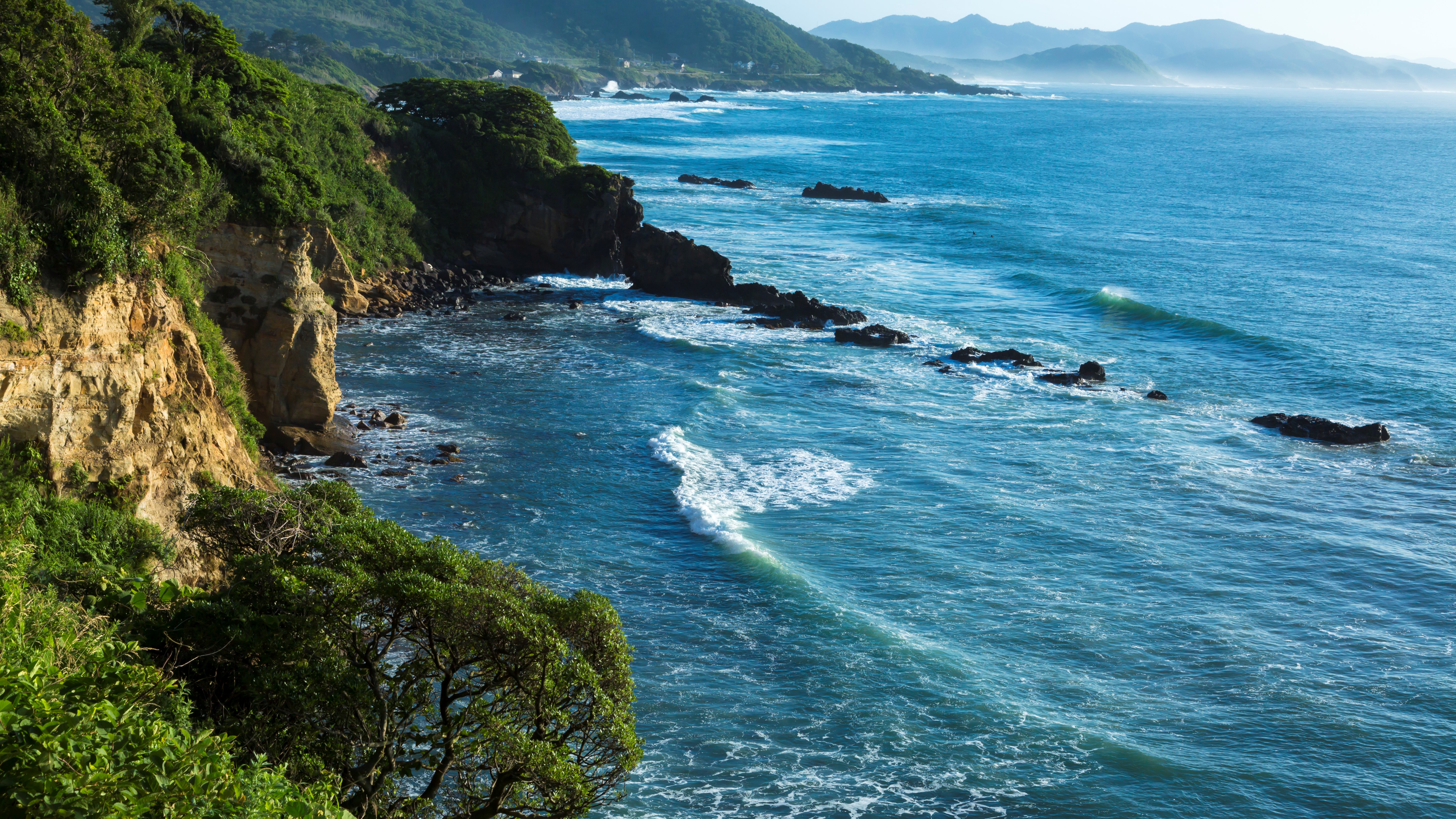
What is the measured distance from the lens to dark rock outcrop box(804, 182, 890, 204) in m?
93.6

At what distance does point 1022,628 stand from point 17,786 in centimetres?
2006

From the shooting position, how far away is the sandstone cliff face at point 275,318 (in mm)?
28062

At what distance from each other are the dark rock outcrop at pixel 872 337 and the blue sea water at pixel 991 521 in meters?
1.73

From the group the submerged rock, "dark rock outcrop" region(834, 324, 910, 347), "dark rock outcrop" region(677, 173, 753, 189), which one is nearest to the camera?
the submerged rock

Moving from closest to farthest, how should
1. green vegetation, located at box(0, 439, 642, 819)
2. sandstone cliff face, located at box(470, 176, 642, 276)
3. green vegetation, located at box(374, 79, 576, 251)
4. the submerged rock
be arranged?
green vegetation, located at box(0, 439, 642, 819) → the submerged rock → green vegetation, located at box(374, 79, 576, 251) → sandstone cliff face, located at box(470, 176, 642, 276)

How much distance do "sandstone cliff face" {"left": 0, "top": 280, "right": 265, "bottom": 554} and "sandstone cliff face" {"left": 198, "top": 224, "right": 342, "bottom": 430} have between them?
7830mm

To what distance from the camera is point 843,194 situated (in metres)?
94.4

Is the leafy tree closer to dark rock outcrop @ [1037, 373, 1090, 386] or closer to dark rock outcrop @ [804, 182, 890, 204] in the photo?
dark rock outcrop @ [1037, 373, 1090, 386]

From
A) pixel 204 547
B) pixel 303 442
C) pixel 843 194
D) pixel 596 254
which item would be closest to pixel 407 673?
pixel 204 547

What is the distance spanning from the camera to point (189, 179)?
21.5 metres

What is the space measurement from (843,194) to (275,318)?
71.7 meters

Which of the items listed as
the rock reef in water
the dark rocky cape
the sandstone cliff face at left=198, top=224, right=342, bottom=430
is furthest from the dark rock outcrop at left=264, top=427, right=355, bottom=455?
the rock reef in water

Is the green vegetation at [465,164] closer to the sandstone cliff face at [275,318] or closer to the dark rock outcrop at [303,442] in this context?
the sandstone cliff face at [275,318]

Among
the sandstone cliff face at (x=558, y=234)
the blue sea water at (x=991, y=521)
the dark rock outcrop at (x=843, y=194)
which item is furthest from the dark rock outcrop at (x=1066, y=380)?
Answer: the dark rock outcrop at (x=843, y=194)
